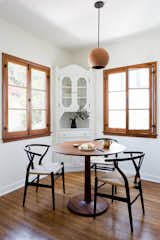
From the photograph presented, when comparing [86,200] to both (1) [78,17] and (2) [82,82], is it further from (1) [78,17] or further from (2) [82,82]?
(1) [78,17]

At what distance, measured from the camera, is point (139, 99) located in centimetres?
349

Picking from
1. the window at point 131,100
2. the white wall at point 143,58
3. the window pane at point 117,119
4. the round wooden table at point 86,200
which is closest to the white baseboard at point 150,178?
the white wall at point 143,58

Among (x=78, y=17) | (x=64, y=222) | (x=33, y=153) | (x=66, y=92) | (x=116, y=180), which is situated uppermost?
(x=78, y=17)

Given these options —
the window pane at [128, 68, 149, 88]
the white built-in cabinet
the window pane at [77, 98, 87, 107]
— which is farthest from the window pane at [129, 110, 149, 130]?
the window pane at [77, 98, 87, 107]

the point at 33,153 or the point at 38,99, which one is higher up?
the point at 38,99

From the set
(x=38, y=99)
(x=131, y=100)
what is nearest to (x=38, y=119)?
(x=38, y=99)

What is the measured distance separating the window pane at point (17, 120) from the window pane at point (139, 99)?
208cm

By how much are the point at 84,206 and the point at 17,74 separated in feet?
7.68

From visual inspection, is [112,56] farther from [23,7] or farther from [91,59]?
[23,7]

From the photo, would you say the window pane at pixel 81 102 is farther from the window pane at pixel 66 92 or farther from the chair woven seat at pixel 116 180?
the chair woven seat at pixel 116 180

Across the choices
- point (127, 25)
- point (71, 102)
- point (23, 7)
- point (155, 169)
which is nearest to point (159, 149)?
point (155, 169)

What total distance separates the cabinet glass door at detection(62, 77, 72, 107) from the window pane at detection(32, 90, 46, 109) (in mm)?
489

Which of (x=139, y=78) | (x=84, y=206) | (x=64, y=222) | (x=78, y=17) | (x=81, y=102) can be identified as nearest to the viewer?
(x=64, y=222)

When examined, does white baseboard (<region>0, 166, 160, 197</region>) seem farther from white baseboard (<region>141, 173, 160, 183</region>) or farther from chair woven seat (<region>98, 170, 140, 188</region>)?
chair woven seat (<region>98, 170, 140, 188</region>)
